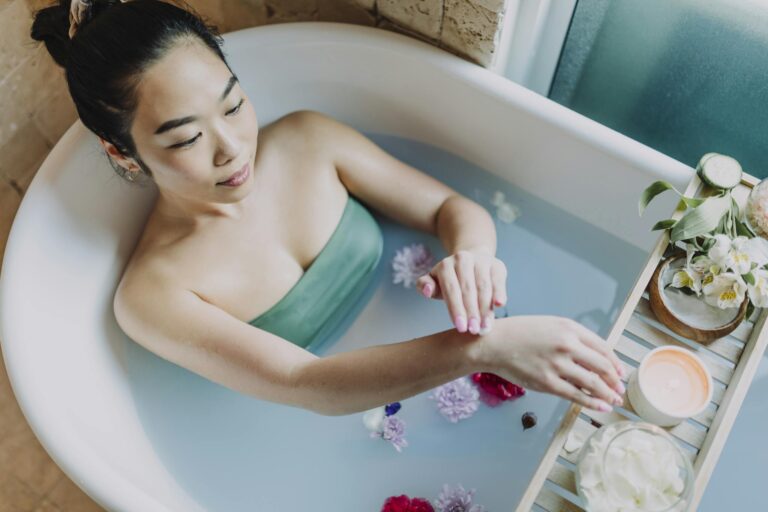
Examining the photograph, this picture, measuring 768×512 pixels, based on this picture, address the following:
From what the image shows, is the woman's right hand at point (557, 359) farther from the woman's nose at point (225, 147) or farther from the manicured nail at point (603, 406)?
the woman's nose at point (225, 147)

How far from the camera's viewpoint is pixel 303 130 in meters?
1.41

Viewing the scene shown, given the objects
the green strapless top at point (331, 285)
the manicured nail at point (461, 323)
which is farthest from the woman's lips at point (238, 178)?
the manicured nail at point (461, 323)

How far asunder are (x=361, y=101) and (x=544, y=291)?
61 centimetres

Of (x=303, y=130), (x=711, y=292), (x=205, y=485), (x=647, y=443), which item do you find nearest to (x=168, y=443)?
(x=205, y=485)

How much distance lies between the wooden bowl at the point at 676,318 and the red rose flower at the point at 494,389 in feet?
1.38

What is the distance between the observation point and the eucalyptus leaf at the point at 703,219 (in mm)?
1031

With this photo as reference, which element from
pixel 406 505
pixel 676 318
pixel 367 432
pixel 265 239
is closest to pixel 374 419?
pixel 367 432

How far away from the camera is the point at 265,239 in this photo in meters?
1.37

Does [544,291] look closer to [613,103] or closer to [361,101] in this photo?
[613,103]

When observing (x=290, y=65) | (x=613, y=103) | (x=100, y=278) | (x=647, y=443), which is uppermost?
(x=613, y=103)

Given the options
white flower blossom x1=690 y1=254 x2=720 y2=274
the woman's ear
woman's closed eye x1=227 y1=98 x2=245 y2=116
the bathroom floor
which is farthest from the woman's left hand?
the bathroom floor

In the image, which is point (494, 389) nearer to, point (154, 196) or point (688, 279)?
point (688, 279)

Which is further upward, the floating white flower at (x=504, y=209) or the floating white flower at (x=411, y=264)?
the floating white flower at (x=504, y=209)

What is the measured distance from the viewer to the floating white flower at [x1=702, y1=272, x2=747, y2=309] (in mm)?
979
